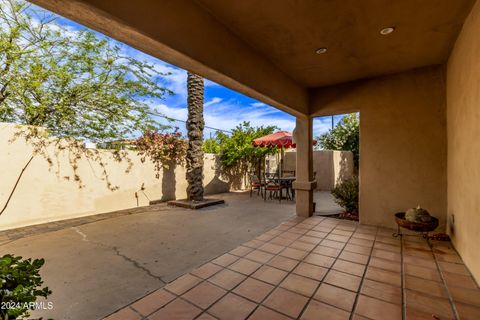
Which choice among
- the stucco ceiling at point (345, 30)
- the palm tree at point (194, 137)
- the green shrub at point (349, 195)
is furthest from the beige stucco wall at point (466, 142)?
the palm tree at point (194, 137)

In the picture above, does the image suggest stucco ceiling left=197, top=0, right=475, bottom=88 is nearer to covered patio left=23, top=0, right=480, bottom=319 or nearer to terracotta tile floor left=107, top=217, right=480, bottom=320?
covered patio left=23, top=0, right=480, bottom=319

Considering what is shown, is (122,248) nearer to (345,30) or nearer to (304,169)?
(304,169)

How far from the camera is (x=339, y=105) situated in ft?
14.6

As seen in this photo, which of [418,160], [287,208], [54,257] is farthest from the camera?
[287,208]

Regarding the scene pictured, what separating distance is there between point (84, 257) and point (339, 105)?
4973 mm

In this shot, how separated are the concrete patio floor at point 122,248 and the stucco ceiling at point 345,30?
285 cm

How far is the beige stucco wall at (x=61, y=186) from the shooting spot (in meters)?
4.11

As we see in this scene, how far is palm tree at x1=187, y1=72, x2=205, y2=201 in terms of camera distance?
247 inches

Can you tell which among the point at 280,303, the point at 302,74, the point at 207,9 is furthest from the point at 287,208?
the point at 207,9

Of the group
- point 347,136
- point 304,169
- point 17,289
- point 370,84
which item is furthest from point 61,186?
point 347,136

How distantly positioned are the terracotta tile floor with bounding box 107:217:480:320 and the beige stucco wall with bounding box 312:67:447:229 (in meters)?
0.84

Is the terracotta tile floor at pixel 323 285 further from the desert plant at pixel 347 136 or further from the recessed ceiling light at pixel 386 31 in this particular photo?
the desert plant at pixel 347 136

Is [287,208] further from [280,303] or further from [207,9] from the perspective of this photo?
[207,9]

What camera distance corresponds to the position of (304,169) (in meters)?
4.98
